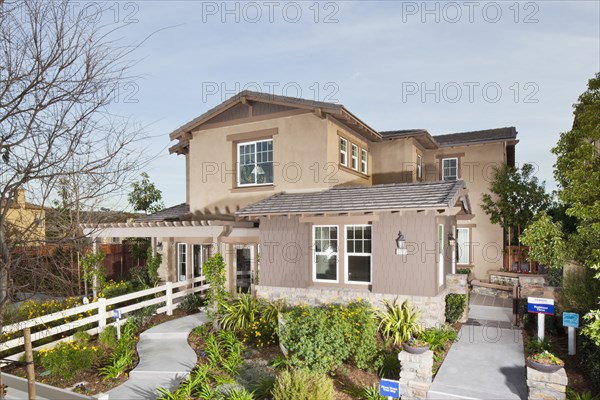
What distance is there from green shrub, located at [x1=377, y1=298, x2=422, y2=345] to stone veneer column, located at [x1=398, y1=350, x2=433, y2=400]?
178 centimetres

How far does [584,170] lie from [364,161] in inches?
299

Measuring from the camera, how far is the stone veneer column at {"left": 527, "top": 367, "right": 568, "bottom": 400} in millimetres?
6000

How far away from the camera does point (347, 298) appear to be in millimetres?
10461

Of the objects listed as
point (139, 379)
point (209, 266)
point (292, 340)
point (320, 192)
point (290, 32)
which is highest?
point (290, 32)

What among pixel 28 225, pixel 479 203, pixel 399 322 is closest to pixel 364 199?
pixel 399 322

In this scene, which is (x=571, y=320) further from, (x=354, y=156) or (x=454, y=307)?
(x=354, y=156)

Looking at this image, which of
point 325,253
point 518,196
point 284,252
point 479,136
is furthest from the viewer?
point 479,136

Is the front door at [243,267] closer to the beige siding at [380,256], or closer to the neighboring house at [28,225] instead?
the beige siding at [380,256]

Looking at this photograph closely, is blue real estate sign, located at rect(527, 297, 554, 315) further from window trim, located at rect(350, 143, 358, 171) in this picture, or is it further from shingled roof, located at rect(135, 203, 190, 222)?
shingled roof, located at rect(135, 203, 190, 222)

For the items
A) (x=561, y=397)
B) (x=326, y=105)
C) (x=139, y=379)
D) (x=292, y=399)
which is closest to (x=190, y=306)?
(x=139, y=379)

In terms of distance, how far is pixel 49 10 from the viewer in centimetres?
363

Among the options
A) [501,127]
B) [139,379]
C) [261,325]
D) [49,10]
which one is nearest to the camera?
[49,10]

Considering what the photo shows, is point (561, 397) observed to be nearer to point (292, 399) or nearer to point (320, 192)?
point (292, 399)

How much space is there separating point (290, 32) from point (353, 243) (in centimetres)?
636
